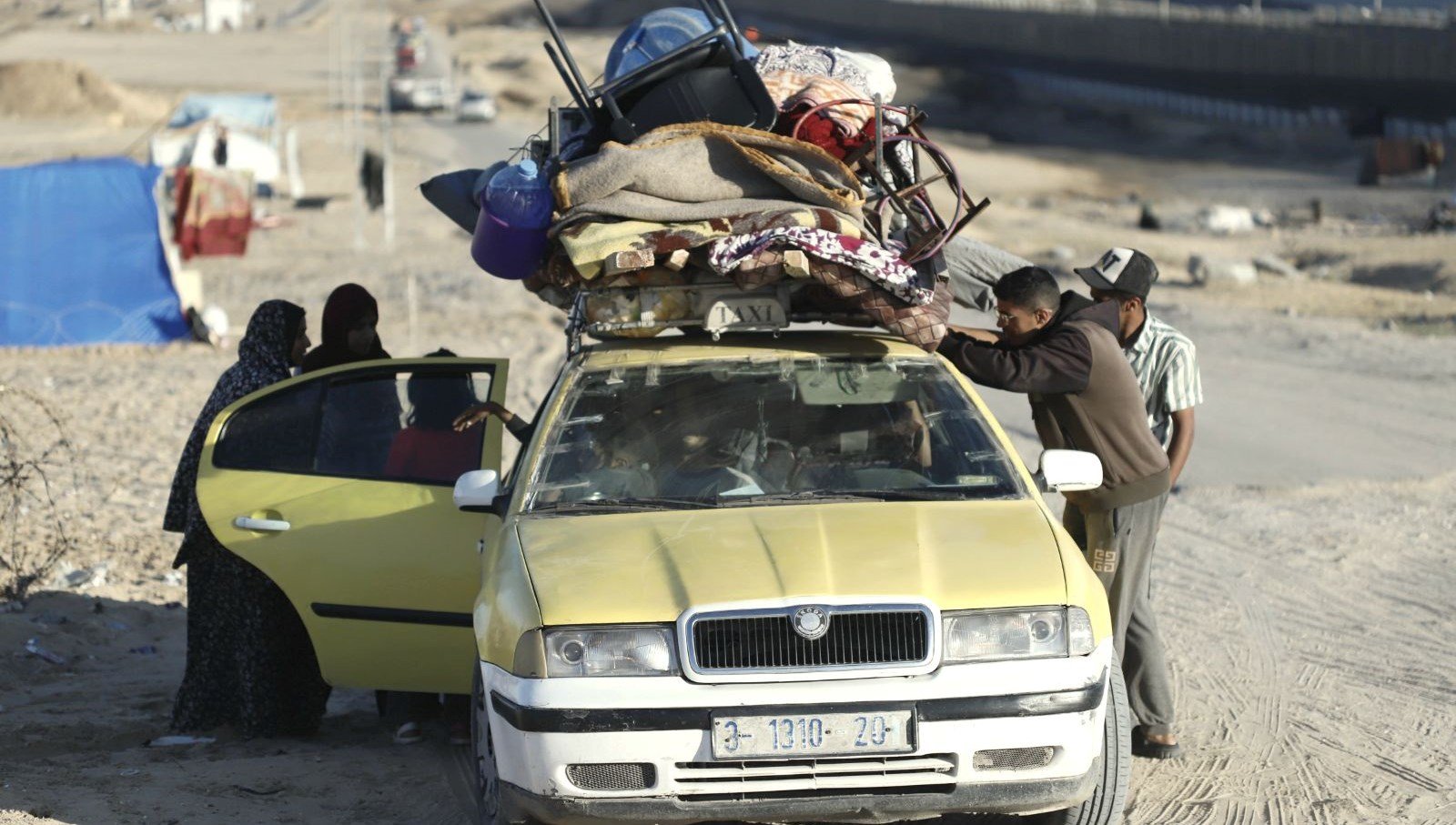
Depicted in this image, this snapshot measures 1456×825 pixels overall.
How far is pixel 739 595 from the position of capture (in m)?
4.79

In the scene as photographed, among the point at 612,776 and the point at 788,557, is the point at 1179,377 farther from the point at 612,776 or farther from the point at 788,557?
the point at 612,776

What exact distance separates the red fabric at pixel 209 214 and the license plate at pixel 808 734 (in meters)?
17.7

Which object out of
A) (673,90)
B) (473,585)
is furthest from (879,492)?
(673,90)

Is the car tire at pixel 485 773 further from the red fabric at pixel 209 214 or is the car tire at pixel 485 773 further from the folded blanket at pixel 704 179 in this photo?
the red fabric at pixel 209 214

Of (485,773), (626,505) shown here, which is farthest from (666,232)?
(485,773)

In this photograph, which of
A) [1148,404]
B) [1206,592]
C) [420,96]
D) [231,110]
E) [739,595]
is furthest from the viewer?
[420,96]

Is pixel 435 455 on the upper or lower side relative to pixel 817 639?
lower

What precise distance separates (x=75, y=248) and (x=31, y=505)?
9305mm

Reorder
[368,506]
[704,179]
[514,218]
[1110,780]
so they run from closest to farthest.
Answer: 1. [1110,780]
2. [704,179]
3. [514,218]
4. [368,506]

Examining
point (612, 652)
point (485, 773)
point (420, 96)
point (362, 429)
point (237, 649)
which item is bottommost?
point (420, 96)

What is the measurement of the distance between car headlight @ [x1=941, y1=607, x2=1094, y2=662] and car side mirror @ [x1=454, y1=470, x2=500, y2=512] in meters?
1.72

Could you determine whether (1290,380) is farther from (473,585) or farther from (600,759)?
(600,759)

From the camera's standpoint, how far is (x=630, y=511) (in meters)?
5.49

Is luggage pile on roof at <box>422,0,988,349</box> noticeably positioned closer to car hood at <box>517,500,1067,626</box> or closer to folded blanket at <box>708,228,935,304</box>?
folded blanket at <box>708,228,935,304</box>
